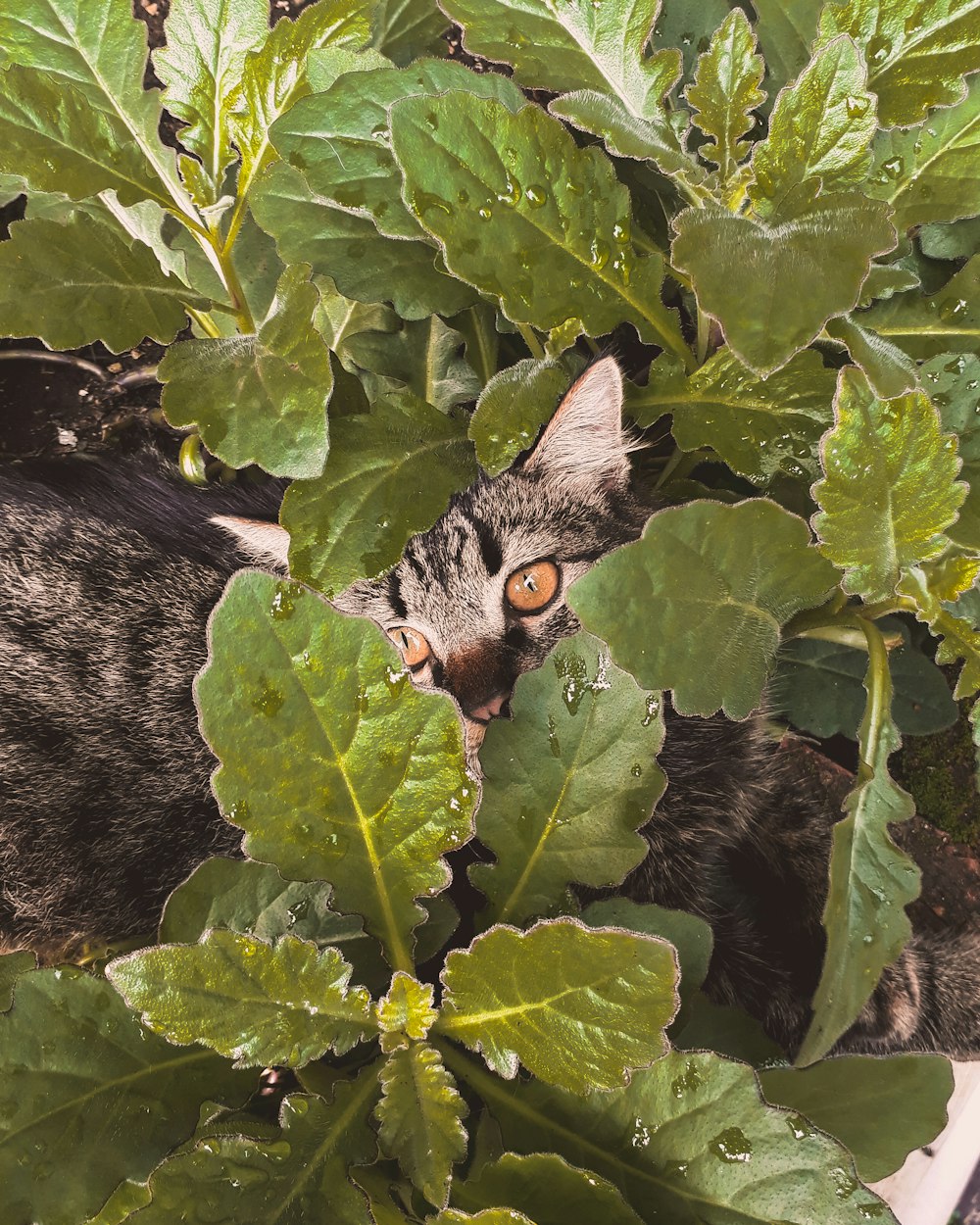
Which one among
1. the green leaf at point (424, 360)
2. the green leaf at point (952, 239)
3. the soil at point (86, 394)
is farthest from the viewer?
the soil at point (86, 394)

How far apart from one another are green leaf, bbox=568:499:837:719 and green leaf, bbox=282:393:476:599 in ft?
0.79

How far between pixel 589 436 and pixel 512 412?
206mm

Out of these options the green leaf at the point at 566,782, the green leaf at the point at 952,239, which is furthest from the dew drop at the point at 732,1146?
the green leaf at the point at 952,239

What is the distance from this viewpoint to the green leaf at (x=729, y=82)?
0.89m

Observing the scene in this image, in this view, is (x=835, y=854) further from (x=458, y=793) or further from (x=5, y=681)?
(x=5, y=681)

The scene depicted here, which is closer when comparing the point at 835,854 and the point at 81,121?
the point at 835,854

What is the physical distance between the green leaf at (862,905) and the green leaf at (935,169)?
0.61 meters

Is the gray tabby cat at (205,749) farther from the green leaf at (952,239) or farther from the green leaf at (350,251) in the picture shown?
the green leaf at (952,239)

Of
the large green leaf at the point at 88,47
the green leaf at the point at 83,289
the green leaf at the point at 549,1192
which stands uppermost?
the large green leaf at the point at 88,47

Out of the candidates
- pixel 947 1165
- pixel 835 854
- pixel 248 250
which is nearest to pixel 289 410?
pixel 248 250

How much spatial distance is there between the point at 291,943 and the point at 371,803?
13 cm

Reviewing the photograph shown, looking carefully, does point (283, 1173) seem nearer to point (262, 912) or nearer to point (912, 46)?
point (262, 912)

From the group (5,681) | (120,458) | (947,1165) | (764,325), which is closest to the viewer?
(764,325)

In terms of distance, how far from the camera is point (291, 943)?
2.53ft
